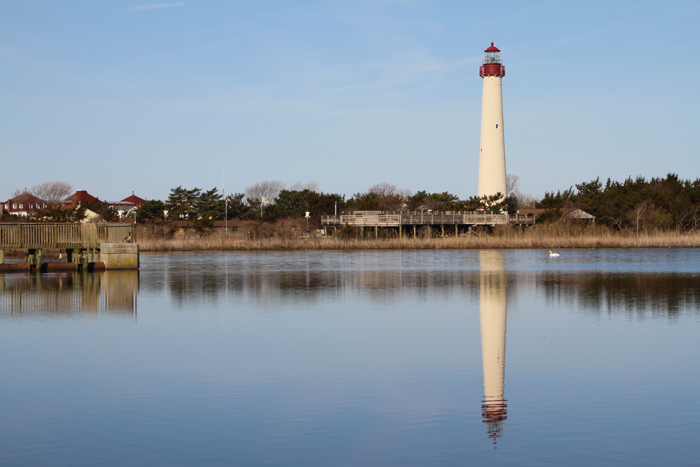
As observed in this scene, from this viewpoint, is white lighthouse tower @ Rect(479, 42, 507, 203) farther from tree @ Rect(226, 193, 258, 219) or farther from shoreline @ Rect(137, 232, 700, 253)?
tree @ Rect(226, 193, 258, 219)

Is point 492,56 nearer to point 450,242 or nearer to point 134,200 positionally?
point 450,242

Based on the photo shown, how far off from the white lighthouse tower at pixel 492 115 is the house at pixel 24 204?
221 ft

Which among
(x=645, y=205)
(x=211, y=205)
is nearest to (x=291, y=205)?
(x=211, y=205)

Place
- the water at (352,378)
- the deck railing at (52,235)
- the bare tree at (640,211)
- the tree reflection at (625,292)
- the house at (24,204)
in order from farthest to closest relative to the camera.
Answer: the house at (24,204) < the bare tree at (640,211) < the deck railing at (52,235) < the tree reflection at (625,292) < the water at (352,378)

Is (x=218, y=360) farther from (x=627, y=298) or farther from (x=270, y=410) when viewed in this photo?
(x=627, y=298)

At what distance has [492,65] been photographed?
211ft

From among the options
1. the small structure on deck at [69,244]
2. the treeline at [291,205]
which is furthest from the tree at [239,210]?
the small structure on deck at [69,244]

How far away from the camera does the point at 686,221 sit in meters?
64.2

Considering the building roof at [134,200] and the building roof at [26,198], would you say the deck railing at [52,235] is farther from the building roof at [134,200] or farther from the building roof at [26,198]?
the building roof at [134,200]

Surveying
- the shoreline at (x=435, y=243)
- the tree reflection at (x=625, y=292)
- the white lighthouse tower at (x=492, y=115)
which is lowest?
the tree reflection at (x=625, y=292)

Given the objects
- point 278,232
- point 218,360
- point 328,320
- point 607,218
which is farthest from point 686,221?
point 218,360

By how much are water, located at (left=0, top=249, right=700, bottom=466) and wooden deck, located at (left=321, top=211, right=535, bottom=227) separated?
1538 inches

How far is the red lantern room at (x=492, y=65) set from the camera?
212 ft

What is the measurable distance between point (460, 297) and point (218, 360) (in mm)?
10587
